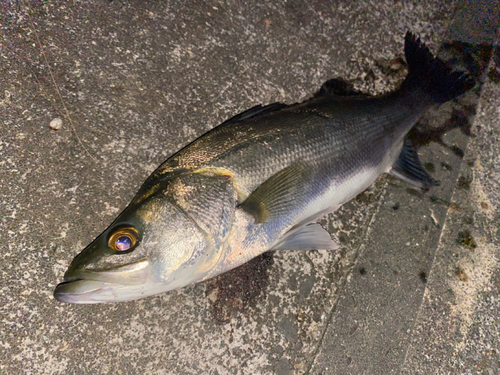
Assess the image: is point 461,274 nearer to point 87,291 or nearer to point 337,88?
point 337,88

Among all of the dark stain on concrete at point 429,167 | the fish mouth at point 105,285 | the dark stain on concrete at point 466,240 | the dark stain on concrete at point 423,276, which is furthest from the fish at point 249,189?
the dark stain on concrete at point 423,276

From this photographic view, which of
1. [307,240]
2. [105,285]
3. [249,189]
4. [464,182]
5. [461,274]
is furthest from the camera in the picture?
[464,182]

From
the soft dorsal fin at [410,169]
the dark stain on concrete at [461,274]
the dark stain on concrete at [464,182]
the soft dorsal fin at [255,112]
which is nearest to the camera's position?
the soft dorsal fin at [255,112]

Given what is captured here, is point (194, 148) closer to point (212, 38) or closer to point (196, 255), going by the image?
point (196, 255)

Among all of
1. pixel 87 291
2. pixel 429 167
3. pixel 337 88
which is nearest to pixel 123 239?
pixel 87 291

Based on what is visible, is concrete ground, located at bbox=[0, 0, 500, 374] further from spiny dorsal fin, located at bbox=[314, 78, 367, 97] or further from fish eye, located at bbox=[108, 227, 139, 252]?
fish eye, located at bbox=[108, 227, 139, 252]

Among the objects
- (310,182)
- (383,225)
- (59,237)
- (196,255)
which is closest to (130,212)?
(196,255)

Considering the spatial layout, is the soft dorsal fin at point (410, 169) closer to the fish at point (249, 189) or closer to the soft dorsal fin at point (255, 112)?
the fish at point (249, 189)
